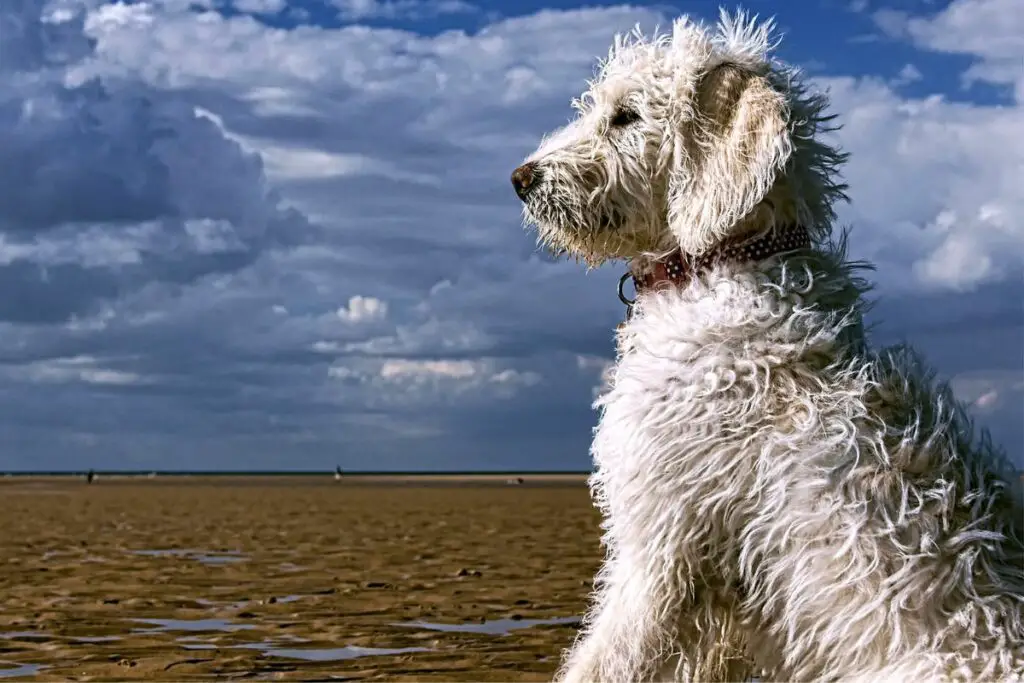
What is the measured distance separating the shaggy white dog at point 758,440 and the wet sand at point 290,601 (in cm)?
273

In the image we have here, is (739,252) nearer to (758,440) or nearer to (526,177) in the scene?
(758,440)

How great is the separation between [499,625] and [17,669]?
3.42m

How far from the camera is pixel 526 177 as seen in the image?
4898mm

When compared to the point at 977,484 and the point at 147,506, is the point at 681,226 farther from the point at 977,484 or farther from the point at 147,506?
the point at 147,506

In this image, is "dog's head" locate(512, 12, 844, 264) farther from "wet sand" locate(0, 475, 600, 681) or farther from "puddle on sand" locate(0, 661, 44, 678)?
"puddle on sand" locate(0, 661, 44, 678)

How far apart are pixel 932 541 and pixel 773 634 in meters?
0.70

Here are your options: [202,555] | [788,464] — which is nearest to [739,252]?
[788,464]

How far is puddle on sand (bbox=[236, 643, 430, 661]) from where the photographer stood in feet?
25.1

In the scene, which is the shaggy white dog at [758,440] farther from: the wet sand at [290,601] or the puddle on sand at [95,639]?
the puddle on sand at [95,639]

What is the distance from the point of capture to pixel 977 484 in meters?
4.16

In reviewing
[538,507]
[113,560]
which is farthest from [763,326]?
[538,507]

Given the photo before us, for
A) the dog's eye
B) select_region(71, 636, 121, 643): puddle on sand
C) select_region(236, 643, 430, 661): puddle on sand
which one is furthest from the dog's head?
select_region(71, 636, 121, 643): puddle on sand

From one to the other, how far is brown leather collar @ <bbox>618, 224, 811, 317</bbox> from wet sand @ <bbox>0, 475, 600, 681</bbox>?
310 cm

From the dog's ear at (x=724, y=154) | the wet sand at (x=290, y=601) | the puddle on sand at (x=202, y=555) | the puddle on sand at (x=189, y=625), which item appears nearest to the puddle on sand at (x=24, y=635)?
the wet sand at (x=290, y=601)
